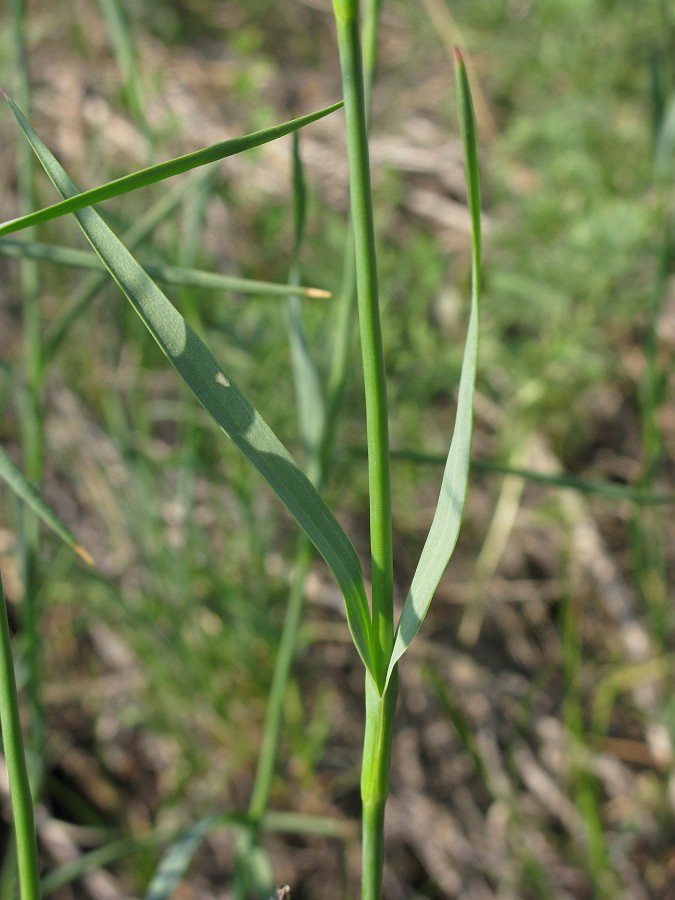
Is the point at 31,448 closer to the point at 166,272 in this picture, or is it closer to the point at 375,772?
the point at 166,272

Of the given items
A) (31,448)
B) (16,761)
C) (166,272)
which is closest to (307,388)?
(166,272)

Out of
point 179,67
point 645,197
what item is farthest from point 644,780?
point 179,67

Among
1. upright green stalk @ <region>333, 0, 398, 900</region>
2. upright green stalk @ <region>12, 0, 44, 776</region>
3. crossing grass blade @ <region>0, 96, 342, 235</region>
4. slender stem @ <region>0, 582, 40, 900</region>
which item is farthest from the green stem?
upright green stalk @ <region>12, 0, 44, 776</region>

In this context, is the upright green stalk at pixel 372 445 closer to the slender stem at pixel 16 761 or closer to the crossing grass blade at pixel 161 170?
the crossing grass blade at pixel 161 170

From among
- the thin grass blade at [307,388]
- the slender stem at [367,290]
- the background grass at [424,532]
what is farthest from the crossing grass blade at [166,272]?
the background grass at [424,532]

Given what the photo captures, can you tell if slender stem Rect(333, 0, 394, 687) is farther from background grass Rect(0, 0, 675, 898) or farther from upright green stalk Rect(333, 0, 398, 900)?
background grass Rect(0, 0, 675, 898)
